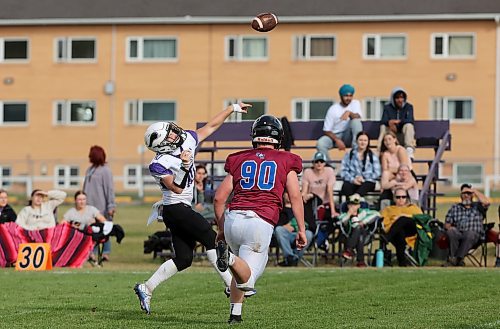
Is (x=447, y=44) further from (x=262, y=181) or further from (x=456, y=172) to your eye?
(x=262, y=181)

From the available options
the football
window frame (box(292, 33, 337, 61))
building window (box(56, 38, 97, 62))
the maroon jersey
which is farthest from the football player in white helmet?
building window (box(56, 38, 97, 62))

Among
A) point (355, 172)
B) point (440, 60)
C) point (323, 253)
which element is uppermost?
point (440, 60)

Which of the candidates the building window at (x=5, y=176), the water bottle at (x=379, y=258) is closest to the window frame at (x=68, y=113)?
the building window at (x=5, y=176)

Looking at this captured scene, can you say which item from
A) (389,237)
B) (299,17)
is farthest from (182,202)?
(299,17)

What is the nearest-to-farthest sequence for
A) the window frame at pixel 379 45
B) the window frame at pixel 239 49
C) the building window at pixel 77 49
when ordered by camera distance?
1. the window frame at pixel 379 45
2. the window frame at pixel 239 49
3. the building window at pixel 77 49

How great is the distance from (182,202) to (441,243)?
825 centimetres

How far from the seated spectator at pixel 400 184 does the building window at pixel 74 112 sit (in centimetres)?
2619

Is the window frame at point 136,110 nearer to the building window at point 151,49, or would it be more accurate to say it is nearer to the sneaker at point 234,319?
the building window at point 151,49

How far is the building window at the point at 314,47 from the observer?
4416 centimetres

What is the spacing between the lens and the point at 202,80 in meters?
44.7

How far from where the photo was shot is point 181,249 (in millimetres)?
11984

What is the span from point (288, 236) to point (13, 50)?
28531mm

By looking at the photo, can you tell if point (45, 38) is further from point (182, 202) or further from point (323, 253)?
point (182, 202)

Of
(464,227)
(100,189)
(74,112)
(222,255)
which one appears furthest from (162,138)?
(74,112)
